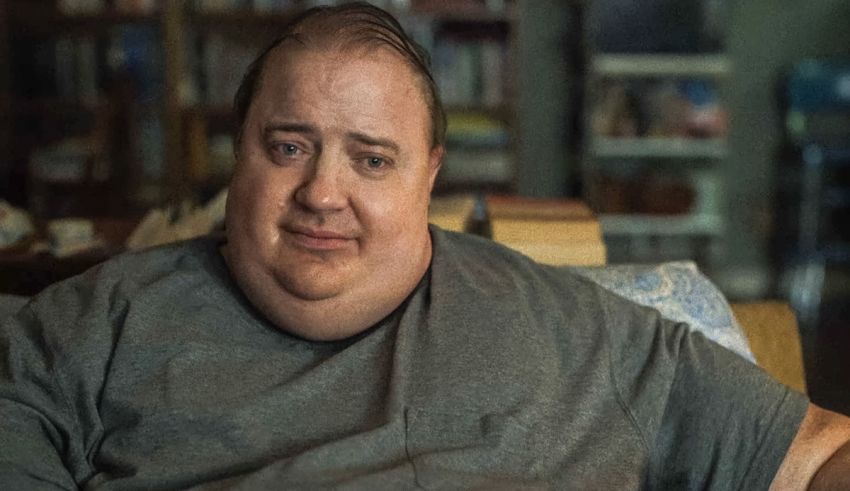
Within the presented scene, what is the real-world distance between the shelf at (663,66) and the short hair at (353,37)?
11.2ft

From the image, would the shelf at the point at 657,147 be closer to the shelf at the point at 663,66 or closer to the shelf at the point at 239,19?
the shelf at the point at 663,66

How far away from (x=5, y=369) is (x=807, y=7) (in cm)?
462

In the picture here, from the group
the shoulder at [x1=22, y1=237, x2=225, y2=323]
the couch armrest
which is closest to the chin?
the shoulder at [x1=22, y1=237, x2=225, y2=323]

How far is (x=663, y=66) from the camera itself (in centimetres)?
467

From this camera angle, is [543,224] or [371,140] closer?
[371,140]

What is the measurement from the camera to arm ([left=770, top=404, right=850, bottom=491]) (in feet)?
3.96

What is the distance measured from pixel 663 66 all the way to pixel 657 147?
1.19 feet

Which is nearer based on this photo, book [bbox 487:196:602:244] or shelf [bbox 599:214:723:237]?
book [bbox 487:196:602:244]

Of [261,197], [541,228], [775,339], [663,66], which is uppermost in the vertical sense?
[261,197]

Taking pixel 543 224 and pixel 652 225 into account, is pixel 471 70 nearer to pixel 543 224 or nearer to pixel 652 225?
pixel 652 225

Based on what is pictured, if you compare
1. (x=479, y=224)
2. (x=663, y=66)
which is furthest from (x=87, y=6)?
(x=479, y=224)

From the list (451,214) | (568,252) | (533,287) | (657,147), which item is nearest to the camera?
(533,287)

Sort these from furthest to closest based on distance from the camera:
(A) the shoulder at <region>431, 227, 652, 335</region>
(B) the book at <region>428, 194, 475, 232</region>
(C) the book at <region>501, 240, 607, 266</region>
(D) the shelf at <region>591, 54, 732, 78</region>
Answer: (D) the shelf at <region>591, 54, 732, 78</region> → (B) the book at <region>428, 194, 475, 232</region> → (C) the book at <region>501, 240, 607, 266</region> → (A) the shoulder at <region>431, 227, 652, 335</region>

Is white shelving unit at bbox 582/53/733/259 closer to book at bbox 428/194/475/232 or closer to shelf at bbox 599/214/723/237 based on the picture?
shelf at bbox 599/214/723/237
